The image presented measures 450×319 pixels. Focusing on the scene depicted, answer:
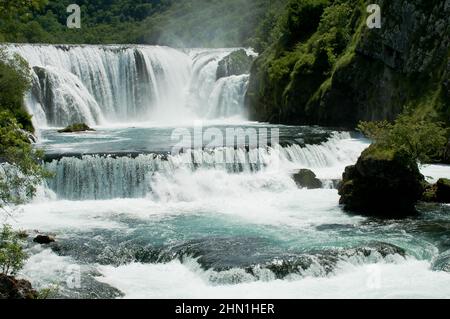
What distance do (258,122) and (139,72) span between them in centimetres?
1141

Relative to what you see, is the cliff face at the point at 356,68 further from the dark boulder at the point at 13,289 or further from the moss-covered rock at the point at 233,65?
the dark boulder at the point at 13,289

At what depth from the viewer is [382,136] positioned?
76.9ft

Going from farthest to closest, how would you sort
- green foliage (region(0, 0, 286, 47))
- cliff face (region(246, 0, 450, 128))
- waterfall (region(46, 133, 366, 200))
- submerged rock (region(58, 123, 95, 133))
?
green foliage (region(0, 0, 286, 47))
submerged rock (region(58, 123, 95, 133))
cliff face (region(246, 0, 450, 128))
waterfall (region(46, 133, 366, 200))

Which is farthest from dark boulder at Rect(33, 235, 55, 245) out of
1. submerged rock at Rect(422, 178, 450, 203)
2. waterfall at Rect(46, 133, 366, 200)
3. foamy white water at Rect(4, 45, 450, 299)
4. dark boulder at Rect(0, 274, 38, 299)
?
submerged rock at Rect(422, 178, 450, 203)

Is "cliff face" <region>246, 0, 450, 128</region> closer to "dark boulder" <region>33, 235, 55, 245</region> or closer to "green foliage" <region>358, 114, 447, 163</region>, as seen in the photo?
"green foliage" <region>358, 114, 447, 163</region>

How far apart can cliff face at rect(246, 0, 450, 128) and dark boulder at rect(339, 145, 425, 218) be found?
875cm

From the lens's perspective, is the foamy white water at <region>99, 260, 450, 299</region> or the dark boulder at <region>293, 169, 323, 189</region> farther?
the dark boulder at <region>293, 169, 323, 189</region>

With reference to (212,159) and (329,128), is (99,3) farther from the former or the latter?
(212,159)

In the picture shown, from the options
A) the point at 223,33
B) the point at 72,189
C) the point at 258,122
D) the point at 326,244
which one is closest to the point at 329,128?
the point at 258,122

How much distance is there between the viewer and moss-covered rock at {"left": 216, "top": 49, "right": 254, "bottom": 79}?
2047 inches

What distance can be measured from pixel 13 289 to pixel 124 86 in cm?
3722

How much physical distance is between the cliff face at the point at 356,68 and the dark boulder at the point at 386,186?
8746 millimetres

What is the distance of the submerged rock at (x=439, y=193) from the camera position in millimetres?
23844

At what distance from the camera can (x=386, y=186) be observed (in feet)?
72.8
